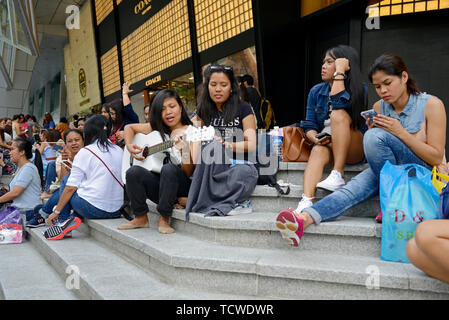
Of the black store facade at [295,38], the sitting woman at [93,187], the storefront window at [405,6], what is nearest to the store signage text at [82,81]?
the black store facade at [295,38]

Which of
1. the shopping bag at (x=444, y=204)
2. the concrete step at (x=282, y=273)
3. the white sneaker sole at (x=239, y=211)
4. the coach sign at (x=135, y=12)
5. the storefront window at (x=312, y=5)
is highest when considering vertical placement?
the coach sign at (x=135, y=12)

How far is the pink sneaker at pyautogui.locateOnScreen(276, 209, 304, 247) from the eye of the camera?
2408 mm

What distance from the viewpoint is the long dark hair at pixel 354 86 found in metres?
3.03

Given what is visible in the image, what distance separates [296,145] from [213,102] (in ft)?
2.84

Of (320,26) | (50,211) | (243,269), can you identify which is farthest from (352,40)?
(50,211)

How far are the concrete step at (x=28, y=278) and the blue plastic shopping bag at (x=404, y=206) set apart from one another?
2.18 m

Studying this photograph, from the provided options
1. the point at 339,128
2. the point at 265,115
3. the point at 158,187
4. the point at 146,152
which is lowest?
the point at 158,187

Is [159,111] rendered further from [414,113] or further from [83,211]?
[414,113]

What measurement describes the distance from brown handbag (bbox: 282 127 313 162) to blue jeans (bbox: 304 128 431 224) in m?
0.86

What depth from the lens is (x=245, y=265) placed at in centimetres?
236

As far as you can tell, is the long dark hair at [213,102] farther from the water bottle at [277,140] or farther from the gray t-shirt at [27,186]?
the gray t-shirt at [27,186]

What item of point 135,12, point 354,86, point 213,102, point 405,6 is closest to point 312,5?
point 405,6

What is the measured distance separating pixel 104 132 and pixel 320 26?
133 inches
